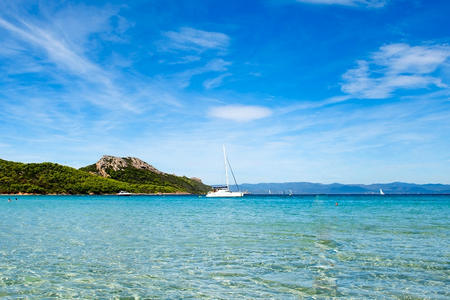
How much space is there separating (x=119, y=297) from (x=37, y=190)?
210187 millimetres

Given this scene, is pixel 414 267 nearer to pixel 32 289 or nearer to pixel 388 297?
pixel 388 297

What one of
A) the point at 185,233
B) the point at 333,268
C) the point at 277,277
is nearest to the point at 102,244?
the point at 185,233

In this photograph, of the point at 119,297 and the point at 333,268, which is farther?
the point at 333,268

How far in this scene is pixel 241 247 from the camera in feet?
65.7

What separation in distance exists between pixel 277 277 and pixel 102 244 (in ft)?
40.8

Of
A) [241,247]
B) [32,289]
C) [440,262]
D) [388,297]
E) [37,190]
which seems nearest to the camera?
[388,297]

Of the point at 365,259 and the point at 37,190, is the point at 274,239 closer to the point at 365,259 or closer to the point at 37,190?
the point at 365,259

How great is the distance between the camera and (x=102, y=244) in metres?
21.0

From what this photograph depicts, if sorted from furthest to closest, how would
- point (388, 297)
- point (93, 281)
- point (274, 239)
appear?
point (274, 239) → point (93, 281) → point (388, 297)

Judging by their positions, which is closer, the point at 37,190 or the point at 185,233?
the point at 185,233

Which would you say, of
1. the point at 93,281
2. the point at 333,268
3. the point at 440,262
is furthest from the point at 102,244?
the point at 440,262

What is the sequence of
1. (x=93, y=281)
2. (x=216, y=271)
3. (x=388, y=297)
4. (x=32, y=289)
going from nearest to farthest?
(x=388, y=297) → (x=32, y=289) → (x=93, y=281) → (x=216, y=271)

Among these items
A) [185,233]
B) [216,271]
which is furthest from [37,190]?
[216,271]

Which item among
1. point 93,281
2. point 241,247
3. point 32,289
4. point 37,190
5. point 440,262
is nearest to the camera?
point 32,289
